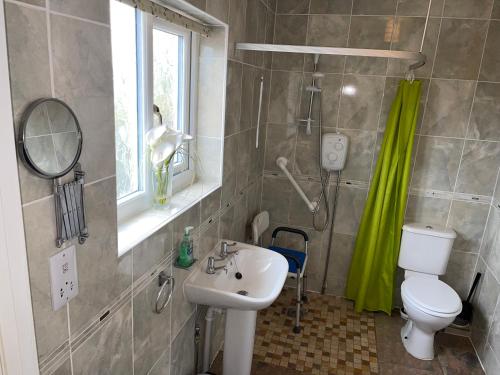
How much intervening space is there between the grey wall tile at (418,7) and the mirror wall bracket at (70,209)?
2586 millimetres

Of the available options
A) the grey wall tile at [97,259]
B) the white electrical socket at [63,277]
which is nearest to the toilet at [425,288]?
the grey wall tile at [97,259]

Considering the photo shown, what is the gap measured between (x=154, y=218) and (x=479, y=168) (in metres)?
2.43

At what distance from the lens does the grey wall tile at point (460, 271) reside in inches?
117

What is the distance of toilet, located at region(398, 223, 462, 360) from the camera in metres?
2.51

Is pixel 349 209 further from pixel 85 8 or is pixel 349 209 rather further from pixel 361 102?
pixel 85 8

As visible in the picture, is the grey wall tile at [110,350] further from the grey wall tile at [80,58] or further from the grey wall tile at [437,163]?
the grey wall tile at [437,163]

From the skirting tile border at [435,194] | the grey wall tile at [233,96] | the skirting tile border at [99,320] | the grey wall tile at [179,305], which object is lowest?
the grey wall tile at [179,305]

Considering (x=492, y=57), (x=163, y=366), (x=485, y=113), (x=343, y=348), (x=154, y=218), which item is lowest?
(x=343, y=348)

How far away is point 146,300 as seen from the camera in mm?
1510

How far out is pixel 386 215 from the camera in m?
→ 2.92

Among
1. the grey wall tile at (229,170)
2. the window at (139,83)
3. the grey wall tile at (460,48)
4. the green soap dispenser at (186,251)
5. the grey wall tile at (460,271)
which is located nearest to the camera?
the window at (139,83)

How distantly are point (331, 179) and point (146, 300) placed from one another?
2.01 metres

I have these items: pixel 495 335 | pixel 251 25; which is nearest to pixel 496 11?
pixel 251 25

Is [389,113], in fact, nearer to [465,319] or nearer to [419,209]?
[419,209]
